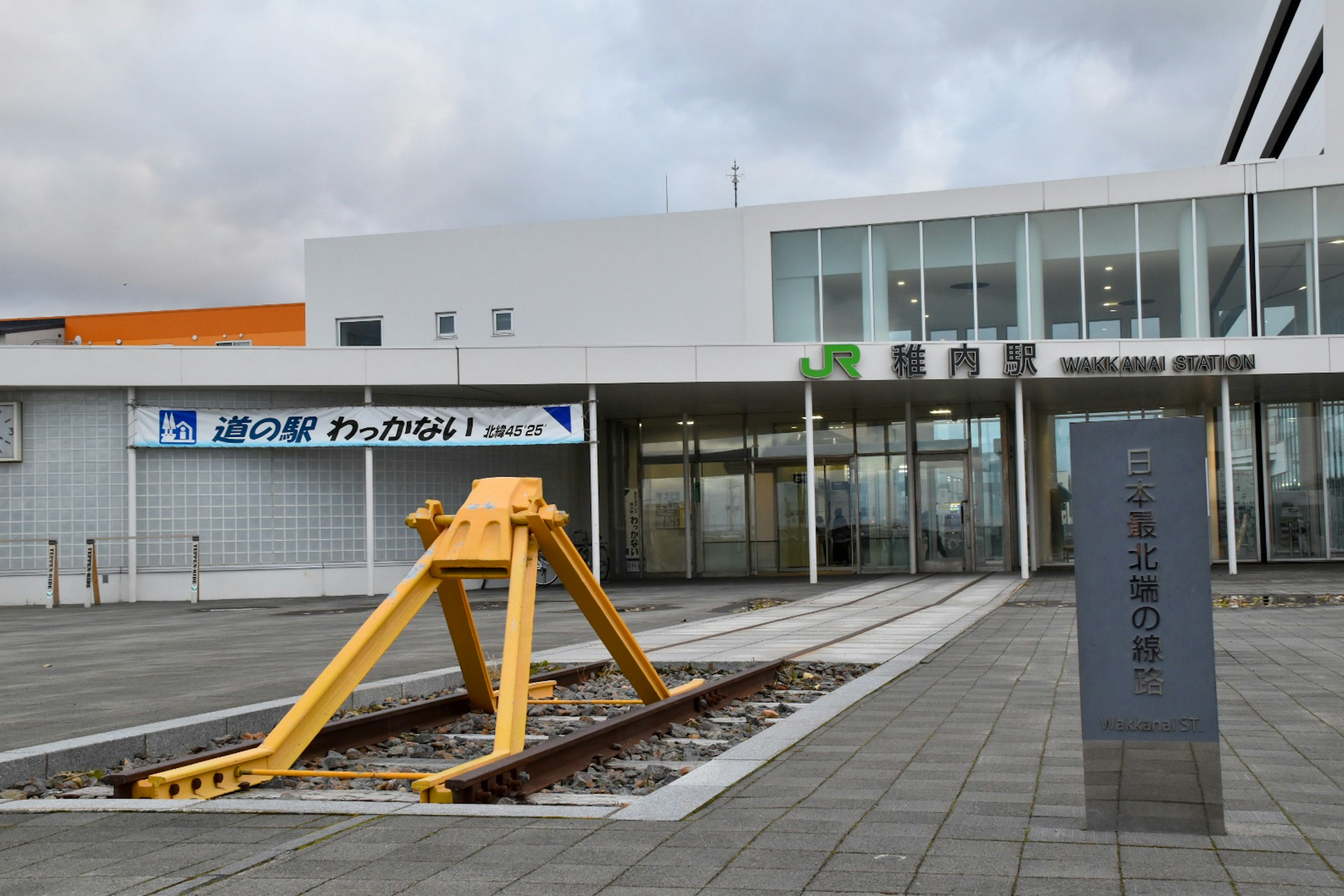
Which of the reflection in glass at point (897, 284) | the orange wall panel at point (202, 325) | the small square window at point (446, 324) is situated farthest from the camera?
the orange wall panel at point (202, 325)

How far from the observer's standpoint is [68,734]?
273 inches

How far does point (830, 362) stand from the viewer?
21625 mm

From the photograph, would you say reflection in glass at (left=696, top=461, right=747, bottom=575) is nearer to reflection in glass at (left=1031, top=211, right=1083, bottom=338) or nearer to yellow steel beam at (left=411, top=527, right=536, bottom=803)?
reflection in glass at (left=1031, top=211, right=1083, bottom=338)

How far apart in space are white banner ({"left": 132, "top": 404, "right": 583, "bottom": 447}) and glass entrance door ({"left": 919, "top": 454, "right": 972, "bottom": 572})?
880 cm

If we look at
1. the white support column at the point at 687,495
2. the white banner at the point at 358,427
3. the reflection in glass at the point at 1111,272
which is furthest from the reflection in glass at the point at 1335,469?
the white banner at the point at 358,427

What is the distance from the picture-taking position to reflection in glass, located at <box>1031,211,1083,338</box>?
24.9 m

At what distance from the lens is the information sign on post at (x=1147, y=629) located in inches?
169

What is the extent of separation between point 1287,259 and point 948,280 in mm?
6587

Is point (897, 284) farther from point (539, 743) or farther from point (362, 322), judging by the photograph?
point (539, 743)

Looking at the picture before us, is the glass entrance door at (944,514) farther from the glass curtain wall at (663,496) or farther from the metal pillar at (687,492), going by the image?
the glass curtain wall at (663,496)

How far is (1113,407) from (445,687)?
22.7 meters

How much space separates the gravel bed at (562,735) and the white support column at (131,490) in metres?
13.8

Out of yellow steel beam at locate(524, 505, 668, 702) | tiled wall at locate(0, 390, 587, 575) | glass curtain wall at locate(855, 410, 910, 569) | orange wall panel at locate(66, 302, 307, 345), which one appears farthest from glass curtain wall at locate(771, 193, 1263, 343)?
orange wall panel at locate(66, 302, 307, 345)

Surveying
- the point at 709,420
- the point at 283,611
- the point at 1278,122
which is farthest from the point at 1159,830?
the point at 1278,122
